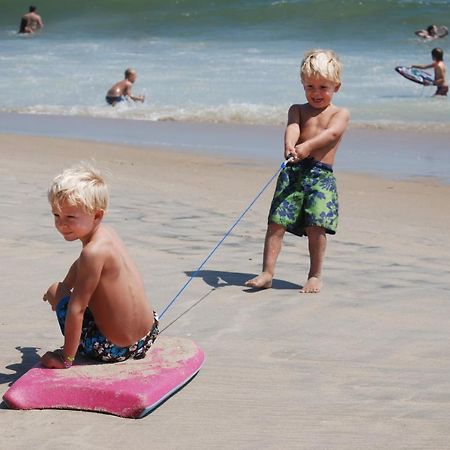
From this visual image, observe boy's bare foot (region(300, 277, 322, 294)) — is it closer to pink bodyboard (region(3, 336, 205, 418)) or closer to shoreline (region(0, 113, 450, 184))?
pink bodyboard (region(3, 336, 205, 418))

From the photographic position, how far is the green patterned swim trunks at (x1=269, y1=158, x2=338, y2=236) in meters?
5.34

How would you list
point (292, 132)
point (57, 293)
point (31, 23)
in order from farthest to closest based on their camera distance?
point (31, 23) → point (292, 132) → point (57, 293)

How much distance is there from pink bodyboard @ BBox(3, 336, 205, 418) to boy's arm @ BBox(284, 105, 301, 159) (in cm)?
175

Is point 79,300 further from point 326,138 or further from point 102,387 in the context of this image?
point 326,138

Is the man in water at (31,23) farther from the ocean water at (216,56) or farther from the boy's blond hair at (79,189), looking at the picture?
the boy's blond hair at (79,189)

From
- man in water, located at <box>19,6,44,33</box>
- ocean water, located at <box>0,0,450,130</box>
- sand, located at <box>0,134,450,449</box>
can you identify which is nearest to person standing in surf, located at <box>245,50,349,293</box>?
sand, located at <box>0,134,450,449</box>

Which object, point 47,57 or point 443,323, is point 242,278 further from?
point 47,57

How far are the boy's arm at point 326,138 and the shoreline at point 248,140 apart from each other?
4.37 metres

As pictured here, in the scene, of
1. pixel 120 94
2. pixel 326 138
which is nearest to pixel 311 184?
pixel 326 138

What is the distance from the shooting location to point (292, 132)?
209 inches

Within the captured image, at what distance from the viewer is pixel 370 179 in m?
9.52

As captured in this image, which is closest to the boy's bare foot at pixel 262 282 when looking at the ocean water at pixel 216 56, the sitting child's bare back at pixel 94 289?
the sitting child's bare back at pixel 94 289

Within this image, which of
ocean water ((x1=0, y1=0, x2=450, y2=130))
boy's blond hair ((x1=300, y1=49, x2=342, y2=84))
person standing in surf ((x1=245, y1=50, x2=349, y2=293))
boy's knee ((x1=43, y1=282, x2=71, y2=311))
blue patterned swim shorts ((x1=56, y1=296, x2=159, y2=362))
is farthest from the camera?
ocean water ((x1=0, y1=0, x2=450, y2=130))

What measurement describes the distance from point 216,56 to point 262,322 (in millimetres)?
19630
